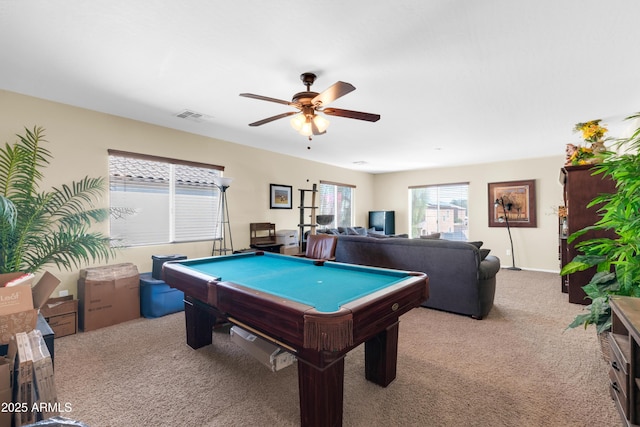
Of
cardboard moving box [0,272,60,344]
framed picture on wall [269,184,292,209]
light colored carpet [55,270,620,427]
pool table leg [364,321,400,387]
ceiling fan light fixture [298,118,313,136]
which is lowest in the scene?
light colored carpet [55,270,620,427]

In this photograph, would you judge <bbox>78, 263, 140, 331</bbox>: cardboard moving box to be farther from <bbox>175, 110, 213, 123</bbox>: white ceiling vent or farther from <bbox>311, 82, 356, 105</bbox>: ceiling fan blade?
<bbox>311, 82, 356, 105</bbox>: ceiling fan blade

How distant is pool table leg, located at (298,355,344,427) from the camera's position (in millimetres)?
1453

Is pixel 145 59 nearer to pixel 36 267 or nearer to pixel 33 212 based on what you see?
pixel 33 212

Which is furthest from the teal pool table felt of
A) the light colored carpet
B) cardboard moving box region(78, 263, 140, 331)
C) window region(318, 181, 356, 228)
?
window region(318, 181, 356, 228)

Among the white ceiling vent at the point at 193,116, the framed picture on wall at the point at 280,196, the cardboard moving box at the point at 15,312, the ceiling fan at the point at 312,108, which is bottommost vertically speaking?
the cardboard moving box at the point at 15,312

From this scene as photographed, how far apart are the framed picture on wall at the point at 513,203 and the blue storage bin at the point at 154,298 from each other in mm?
6740

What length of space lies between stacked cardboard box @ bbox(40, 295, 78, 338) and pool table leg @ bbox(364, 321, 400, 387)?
3.04m

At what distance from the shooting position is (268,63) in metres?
2.31

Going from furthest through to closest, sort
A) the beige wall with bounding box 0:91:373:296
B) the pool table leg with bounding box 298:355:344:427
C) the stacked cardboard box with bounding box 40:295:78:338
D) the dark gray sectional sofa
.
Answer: the dark gray sectional sofa, the beige wall with bounding box 0:91:373:296, the stacked cardboard box with bounding box 40:295:78:338, the pool table leg with bounding box 298:355:344:427

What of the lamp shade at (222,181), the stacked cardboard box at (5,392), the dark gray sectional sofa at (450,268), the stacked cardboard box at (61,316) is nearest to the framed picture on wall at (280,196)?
the lamp shade at (222,181)

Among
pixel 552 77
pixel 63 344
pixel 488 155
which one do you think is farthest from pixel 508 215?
pixel 63 344

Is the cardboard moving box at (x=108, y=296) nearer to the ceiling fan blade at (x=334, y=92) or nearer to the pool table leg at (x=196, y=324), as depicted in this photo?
the pool table leg at (x=196, y=324)

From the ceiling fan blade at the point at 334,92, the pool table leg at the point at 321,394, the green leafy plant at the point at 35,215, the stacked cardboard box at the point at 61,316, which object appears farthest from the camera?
the stacked cardboard box at the point at 61,316

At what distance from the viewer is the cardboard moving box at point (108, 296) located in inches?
119
